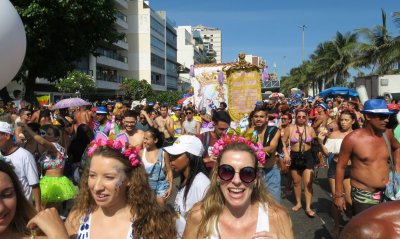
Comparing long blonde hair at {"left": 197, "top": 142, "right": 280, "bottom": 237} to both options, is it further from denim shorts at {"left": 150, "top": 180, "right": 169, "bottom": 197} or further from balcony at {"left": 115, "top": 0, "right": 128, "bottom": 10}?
balcony at {"left": 115, "top": 0, "right": 128, "bottom": 10}

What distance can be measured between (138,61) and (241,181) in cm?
6314

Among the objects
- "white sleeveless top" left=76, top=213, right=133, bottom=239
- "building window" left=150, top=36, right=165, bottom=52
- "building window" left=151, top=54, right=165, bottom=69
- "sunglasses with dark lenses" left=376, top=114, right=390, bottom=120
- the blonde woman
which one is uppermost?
"building window" left=150, top=36, right=165, bottom=52

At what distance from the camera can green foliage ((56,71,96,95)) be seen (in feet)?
104

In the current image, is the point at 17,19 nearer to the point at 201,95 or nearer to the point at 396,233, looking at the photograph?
the point at 396,233

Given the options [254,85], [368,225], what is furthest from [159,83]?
[368,225]

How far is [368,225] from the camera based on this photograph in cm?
109

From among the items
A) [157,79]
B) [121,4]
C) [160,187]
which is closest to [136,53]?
[157,79]

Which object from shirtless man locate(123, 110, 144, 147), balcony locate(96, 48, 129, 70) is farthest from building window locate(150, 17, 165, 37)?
shirtless man locate(123, 110, 144, 147)

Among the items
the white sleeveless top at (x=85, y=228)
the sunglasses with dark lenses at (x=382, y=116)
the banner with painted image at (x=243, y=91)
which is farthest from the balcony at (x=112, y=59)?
the white sleeveless top at (x=85, y=228)

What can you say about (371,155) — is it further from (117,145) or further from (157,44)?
(157,44)

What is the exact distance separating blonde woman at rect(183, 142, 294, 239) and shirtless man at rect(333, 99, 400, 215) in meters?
2.10

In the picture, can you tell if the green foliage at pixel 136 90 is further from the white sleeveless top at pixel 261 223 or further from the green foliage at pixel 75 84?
the white sleeveless top at pixel 261 223

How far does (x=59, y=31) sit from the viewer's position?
20.5 metres

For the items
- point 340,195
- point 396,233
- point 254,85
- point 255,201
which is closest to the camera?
point 396,233
